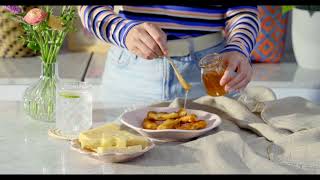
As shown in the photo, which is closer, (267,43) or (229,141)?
(229,141)

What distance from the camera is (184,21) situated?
1.87 meters

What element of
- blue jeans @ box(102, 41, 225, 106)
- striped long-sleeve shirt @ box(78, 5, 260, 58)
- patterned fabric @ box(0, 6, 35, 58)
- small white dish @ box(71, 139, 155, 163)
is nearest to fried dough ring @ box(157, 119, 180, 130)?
small white dish @ box(71, 139, 155, 163)

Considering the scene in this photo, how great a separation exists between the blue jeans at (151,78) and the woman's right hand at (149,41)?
376mm

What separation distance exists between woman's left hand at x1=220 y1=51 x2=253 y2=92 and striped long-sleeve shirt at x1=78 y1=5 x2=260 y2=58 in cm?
5

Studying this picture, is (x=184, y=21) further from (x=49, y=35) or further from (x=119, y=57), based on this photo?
(x=49, y=35)

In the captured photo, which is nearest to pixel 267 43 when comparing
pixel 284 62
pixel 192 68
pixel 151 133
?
pixel 284 62

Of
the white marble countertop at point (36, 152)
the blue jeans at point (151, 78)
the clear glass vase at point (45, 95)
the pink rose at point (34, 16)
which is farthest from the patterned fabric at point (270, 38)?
the pink rose at point (34, 16)

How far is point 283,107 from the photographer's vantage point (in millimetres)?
1524

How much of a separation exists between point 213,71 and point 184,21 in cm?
43

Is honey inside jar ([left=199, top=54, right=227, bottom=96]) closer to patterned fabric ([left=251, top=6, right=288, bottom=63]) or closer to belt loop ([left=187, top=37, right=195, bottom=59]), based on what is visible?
belt loop ([left=187, top=37, right=195, bottom=59])

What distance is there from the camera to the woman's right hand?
144cm

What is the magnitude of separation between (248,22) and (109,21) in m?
0.39

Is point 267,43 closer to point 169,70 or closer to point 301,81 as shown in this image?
point 301,81

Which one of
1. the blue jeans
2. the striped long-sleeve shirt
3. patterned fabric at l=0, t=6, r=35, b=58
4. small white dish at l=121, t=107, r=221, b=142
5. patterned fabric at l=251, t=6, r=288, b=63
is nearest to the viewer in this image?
small white dish at l=121, t=107, r=221, b=142
